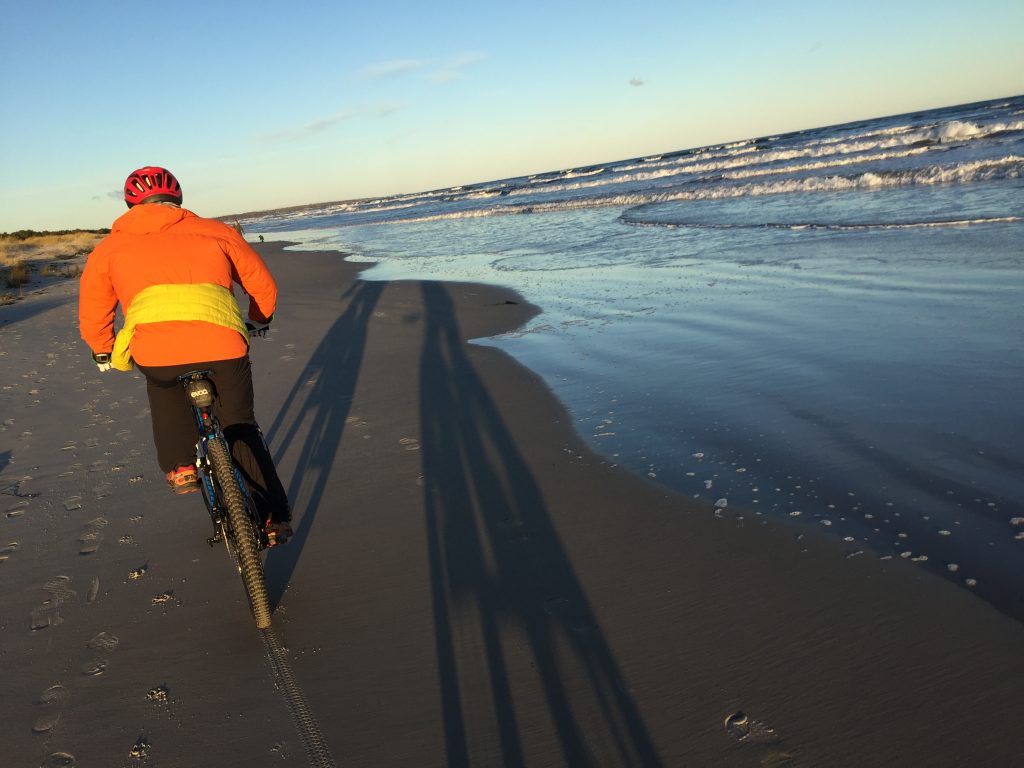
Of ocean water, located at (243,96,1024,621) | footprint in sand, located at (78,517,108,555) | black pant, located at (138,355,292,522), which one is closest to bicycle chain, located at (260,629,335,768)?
black pant, located at (138,355,292,522)

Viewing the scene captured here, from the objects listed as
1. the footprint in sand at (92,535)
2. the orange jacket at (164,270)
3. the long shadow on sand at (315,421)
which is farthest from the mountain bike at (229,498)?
the footprint in sand at (92,535)

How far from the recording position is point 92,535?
4.47m

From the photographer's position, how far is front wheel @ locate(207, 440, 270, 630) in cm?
317

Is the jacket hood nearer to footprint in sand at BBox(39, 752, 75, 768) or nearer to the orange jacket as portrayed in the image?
the orange jacket

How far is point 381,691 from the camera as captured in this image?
2.76 metres

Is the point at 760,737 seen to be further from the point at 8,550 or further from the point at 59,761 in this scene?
the point at 8,550

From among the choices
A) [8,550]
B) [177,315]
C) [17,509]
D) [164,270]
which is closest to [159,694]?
[177,315]

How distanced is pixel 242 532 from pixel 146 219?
1500mm

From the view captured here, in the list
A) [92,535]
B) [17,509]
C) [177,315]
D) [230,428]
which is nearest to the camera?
[177,315]

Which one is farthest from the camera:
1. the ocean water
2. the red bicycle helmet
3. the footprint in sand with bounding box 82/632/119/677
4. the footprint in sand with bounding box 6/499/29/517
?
the footprint in sand with bounding box 6/499/29/517

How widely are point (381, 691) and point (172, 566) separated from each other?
1920mm

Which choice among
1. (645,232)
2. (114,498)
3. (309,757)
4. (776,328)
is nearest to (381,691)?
(309,757)

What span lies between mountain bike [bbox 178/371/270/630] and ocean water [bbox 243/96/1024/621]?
2.44 meters

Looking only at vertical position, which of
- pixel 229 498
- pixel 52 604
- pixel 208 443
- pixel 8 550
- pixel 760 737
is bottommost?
pixel 760 737
